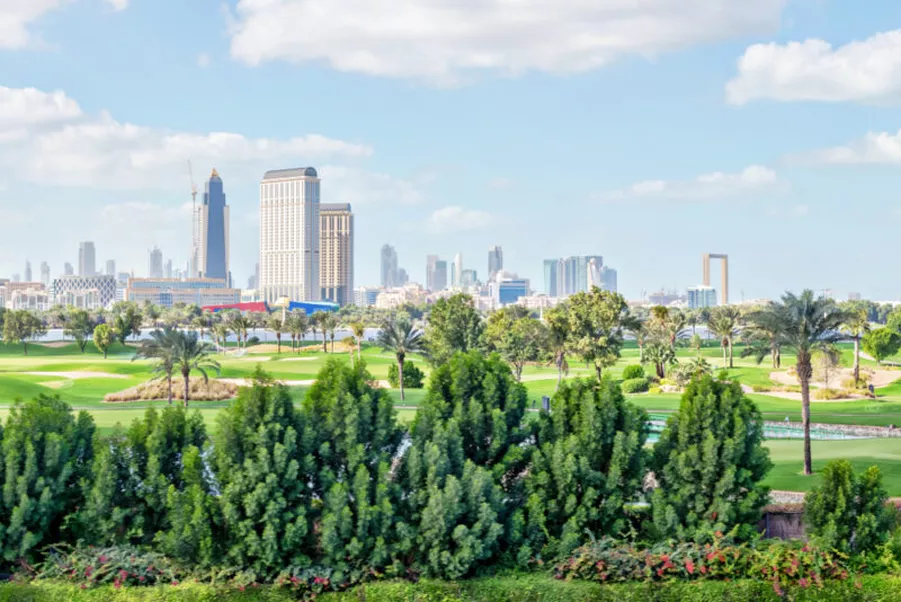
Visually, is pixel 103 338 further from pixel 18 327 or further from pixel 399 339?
pixel 399 339

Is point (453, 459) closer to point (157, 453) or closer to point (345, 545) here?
point (345, 545)

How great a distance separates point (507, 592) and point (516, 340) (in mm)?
49299

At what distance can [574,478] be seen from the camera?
63.3ft

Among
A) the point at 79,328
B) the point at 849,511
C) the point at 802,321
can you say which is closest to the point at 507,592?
the point at 849,511

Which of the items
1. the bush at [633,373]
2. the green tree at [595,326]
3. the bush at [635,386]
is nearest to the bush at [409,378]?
the green tree at [595,326]

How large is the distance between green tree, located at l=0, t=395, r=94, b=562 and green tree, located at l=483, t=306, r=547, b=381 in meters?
42.6

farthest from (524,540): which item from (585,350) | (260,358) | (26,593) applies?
(260,358)

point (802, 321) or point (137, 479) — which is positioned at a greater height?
point (802, 321)

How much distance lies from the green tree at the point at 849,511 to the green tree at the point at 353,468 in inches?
333

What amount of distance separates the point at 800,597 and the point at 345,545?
869 cm

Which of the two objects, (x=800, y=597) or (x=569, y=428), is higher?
(x=569, y=428)

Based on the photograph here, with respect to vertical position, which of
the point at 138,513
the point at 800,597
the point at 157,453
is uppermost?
the point at 157,453

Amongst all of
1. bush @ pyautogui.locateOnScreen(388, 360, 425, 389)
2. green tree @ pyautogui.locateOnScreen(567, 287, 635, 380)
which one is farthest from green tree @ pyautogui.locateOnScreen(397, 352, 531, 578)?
green tree @ pyautogui.locateOnScreen(567, 287, 635, 380)

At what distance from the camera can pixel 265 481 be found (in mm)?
18328
